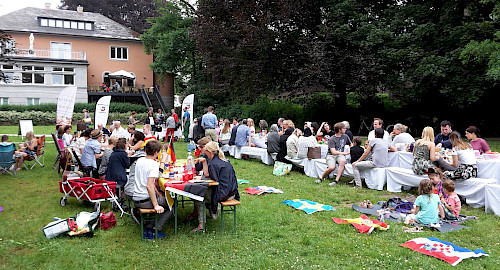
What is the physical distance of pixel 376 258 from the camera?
16.4ft

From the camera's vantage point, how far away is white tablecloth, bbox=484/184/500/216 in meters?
7.06

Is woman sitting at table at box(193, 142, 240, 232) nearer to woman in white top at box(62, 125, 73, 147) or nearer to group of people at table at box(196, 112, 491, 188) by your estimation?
group of people at table at box(196, 112, 491, 188)

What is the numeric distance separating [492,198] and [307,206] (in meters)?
3.32

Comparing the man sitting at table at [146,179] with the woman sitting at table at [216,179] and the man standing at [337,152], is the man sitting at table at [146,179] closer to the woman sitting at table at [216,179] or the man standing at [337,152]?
the woman sitting at table at [216,179]

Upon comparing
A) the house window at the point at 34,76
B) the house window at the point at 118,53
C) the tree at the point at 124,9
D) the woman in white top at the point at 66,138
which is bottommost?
the woman in white top at the point at 66,138

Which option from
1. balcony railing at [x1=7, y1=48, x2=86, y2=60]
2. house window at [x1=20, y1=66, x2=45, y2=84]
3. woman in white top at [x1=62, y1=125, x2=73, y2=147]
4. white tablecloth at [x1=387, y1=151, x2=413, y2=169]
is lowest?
white tablecloth at [x1=387, y1=151, x2=413, y2=169]

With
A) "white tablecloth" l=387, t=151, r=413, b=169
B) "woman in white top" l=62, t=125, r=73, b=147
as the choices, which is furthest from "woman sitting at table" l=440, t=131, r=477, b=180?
"woman in white top" l=62, t=125, r=73, b=147

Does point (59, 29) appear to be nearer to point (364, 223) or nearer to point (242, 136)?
point (242, 136)

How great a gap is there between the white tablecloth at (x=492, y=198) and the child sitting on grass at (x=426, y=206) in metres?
1.38

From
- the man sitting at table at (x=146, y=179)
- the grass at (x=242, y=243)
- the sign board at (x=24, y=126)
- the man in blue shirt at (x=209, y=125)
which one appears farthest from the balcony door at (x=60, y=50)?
the man sitting at table at (x=146, y=179)

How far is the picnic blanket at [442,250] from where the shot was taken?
4930 mm

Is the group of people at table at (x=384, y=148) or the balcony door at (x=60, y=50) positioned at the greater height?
the balcony door at (x=60, y=50)

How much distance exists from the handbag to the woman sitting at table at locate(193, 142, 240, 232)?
5162 millimetres

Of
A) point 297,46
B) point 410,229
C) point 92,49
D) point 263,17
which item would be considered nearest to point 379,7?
point 297,46
